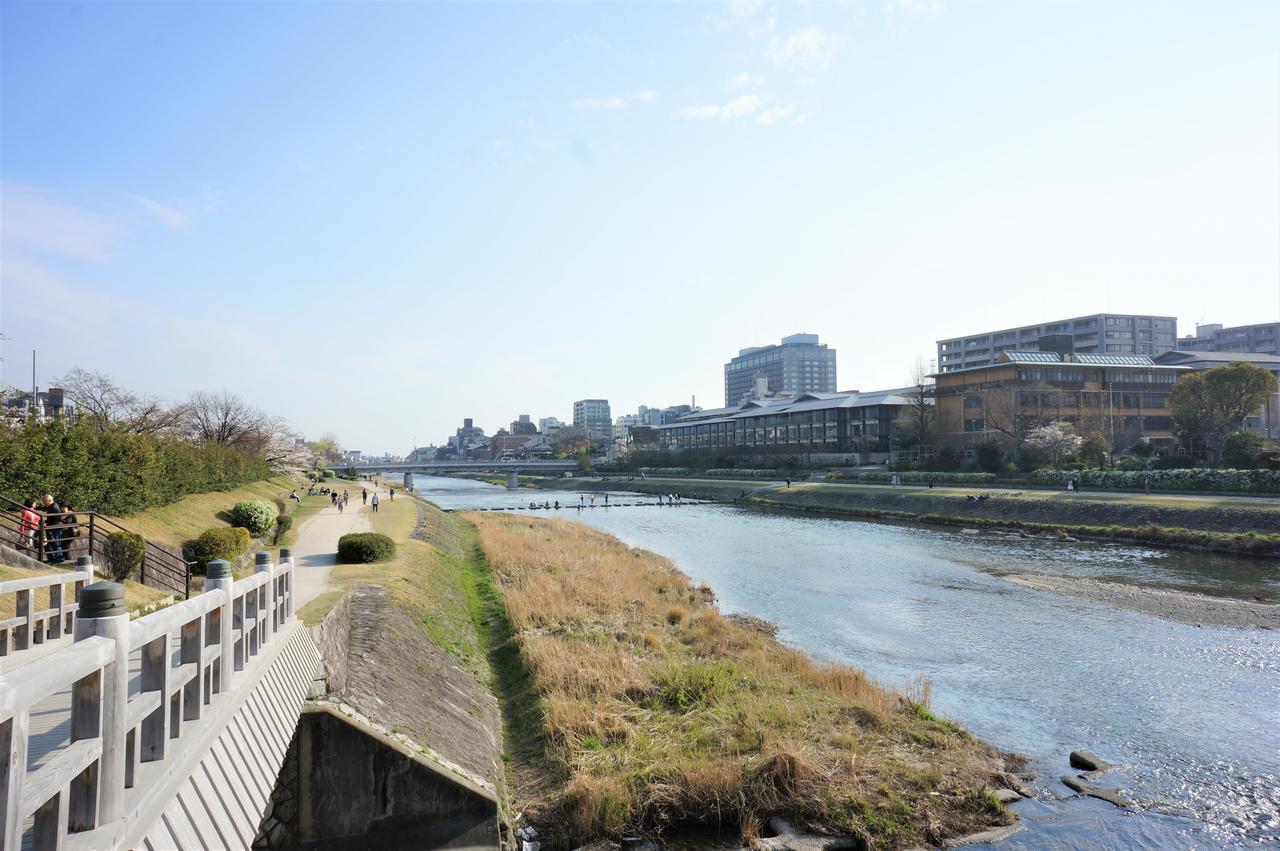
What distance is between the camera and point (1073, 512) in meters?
46.8

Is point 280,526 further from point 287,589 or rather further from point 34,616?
point 34,616

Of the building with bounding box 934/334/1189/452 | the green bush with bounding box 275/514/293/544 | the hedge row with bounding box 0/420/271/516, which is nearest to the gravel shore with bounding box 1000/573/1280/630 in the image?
the green bush with bounding box 275/514/293/544

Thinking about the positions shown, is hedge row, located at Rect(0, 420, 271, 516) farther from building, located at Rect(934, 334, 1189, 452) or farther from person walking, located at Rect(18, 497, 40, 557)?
building, located at Rect(934, 334, 1189, 452)

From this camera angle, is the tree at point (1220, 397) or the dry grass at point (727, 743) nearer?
the dry grass at point (727, 743)

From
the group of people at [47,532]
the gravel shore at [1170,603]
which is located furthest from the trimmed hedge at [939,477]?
the group of people at [47,532]

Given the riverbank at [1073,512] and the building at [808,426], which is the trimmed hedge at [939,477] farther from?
the building at [808,426]

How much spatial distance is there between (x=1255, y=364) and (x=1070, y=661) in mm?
89729

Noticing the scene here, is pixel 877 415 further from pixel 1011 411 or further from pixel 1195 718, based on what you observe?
pixel 1195 718

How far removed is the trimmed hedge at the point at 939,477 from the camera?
6306 centimetres

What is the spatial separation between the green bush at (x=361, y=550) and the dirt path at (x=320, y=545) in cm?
52

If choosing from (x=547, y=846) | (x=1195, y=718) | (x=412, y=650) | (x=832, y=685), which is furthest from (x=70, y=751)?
(x=1195, y=718)

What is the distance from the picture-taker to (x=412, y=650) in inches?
562

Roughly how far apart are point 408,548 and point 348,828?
1896 centimetres

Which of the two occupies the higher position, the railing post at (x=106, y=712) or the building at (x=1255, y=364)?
the building at (x=1255, y=364)
